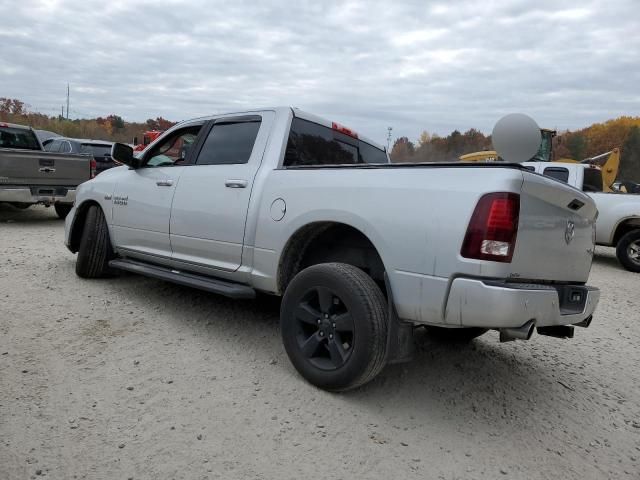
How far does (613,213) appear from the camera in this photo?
28.5 ft

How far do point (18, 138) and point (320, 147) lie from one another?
8885 mm

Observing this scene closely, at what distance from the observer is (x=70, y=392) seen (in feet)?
9.26

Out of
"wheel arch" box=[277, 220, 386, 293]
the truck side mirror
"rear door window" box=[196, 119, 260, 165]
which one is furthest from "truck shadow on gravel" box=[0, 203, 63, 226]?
"wheel arch" box=[277, 220, 386, 293]

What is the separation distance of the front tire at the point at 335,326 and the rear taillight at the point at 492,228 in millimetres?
643

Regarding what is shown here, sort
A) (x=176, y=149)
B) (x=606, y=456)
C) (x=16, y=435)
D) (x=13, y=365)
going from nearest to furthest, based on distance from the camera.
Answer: (x=16, y=435)
(x=606, y=456)
(x=13, y=365)
(x=176, y=149)

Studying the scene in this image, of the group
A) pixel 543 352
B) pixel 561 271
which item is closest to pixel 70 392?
pixel 561 271

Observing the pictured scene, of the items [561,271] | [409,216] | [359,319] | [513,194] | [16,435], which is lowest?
[16,435]

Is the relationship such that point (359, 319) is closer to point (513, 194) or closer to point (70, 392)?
point (513, 194)

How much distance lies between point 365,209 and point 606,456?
1.84 metres

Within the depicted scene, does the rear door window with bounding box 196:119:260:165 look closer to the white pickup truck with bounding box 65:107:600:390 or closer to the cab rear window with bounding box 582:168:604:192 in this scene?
the white pickup truck with bounding box 65:107:600:390

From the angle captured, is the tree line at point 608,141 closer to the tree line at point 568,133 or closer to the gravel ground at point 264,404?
the tree line at point 568,133

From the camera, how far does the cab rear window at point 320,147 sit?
3758mm

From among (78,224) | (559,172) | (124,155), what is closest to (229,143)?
(124,155)

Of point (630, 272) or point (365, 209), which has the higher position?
point (365, 209)
